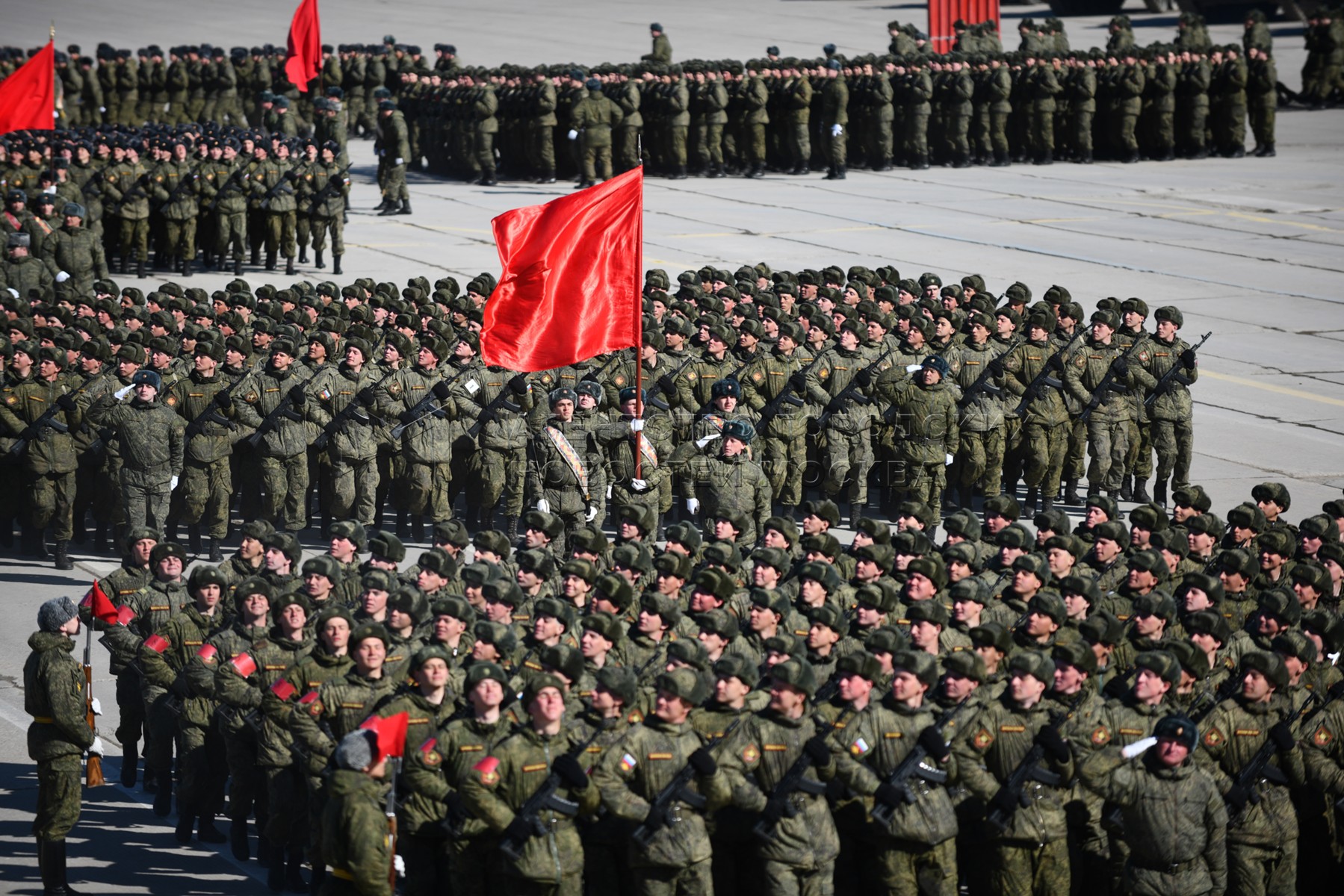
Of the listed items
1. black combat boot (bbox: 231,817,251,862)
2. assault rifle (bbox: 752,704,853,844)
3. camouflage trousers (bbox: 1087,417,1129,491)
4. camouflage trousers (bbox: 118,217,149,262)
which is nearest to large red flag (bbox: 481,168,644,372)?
black combat boot (bbox: 231,817,251,862)

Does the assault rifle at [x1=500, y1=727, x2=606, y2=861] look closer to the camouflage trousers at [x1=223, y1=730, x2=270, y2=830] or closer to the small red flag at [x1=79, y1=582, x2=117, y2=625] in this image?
the camouflage trousers at [x1=223, y1=730, x2=270, y2=830]

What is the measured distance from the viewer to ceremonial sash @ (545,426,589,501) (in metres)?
15.4

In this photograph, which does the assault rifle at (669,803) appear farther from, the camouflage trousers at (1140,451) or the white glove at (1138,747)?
the camouflage trousers at (1140,451)

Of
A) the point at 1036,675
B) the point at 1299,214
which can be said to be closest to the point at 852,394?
the point at 1036,675

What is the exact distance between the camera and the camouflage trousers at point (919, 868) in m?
9.14

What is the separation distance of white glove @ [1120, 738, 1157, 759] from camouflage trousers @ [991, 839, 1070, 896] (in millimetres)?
555

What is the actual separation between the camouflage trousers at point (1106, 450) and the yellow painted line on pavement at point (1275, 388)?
499 cm

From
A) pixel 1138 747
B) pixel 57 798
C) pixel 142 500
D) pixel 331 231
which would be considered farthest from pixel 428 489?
pixel 331 231

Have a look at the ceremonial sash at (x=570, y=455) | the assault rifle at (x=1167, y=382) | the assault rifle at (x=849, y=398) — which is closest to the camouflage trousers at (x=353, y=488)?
the ceremonial sash at (x=570, y=455)

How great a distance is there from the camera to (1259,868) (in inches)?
370

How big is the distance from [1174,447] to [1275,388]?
5.14 m

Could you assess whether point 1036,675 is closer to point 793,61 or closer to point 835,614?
point 835,614

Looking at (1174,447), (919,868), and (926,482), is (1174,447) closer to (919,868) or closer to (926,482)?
(926,482)

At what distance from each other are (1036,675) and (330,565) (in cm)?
429
